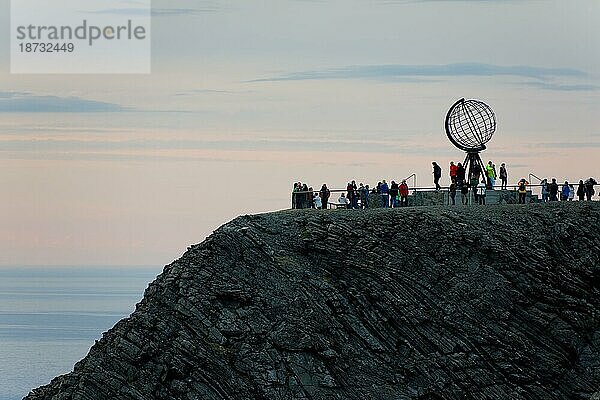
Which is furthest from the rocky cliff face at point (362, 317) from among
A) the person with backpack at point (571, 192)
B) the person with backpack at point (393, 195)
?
the person with backpack at point (571, 192)

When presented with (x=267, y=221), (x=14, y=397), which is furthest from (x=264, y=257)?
(x=14, y=397)

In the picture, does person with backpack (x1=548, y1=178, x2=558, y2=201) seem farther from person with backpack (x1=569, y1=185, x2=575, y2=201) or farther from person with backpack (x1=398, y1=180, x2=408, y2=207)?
person with backpack (x1=398, y1=180, x2=408, y2=207)

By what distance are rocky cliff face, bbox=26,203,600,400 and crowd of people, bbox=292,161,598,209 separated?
414cm

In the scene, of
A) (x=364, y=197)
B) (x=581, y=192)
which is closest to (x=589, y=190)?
(x=581, y=192)

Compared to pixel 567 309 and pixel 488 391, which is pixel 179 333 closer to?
pixel 488 391

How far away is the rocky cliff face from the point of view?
5162 centimetres

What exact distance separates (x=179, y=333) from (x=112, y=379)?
2.99 m

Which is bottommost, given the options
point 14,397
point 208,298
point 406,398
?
point 14,397

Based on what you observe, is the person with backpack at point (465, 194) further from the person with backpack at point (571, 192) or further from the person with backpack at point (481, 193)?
the person with backpack at point (571, 192)

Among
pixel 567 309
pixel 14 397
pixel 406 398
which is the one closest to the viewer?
pixel 406 398

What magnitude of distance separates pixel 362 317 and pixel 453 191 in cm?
1113

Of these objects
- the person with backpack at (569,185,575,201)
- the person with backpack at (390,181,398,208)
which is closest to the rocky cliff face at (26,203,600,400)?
the person with backpack at (390,181,398,208)

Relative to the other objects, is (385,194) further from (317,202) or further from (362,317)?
(362,317)

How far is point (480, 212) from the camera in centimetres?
5847
